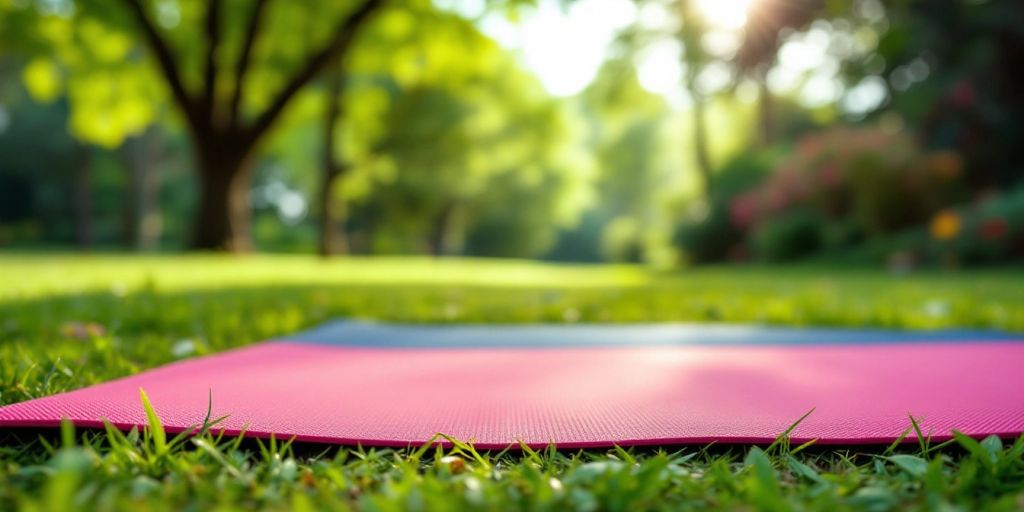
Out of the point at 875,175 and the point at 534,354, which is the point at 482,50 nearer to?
the point at 875,175

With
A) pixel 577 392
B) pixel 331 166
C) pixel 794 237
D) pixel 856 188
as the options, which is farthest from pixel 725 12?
pixel 577 392

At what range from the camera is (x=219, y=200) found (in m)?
9.17

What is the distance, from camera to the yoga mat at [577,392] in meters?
1.17

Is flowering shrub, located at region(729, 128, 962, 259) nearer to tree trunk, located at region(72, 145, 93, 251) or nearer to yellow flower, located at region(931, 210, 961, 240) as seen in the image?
yellow flower, located at region(931, 210, 961, 240)

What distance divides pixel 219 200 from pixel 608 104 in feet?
35.9

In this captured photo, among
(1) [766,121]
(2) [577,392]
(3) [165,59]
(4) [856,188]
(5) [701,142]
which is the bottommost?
(2) [577,392]

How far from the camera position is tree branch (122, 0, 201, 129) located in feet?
26.9

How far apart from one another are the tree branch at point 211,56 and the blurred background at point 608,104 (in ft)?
0.10

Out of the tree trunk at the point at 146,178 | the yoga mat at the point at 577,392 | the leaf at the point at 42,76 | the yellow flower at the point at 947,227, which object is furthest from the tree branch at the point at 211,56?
the tree trunk at the point at 146,178

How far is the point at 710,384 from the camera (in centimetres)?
164

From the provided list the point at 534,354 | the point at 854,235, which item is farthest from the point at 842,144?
the point at 534,354

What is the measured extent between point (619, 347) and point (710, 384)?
76 cm

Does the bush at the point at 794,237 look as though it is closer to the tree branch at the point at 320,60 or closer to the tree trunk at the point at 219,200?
the tree branch at the point at 320,60

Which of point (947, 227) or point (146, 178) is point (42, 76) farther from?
point (947, 227)
